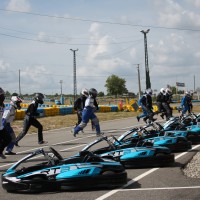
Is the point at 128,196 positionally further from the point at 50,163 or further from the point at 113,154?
the point at 113,154

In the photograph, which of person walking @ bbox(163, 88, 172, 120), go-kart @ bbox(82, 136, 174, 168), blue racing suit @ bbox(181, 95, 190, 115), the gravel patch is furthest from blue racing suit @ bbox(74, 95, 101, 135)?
blue racing suit @ bbox(181, 95, 190, 115)

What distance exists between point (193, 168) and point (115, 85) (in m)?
95.4

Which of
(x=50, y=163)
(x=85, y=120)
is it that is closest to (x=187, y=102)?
(x=85, y=120)

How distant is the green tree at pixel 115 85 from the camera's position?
103188 millimetres

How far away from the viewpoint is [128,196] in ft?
20.5

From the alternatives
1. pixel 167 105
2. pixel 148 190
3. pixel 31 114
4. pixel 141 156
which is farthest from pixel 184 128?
pixel 167 105

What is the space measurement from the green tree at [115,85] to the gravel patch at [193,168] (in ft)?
307

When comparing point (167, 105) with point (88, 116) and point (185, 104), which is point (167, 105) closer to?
point (185, 104)

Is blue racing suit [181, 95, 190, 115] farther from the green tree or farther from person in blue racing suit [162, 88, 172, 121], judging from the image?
the green tree

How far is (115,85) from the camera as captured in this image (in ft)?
340

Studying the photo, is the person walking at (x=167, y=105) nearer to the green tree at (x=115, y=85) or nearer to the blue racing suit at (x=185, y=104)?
the blue racing suit at (x=185, y=104)

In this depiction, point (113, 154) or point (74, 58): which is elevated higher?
point (74, 58)

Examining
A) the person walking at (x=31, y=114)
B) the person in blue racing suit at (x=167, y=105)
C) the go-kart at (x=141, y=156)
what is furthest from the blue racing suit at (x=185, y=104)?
the go-kart at (x=141, y=156)

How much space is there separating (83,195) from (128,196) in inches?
27.3
